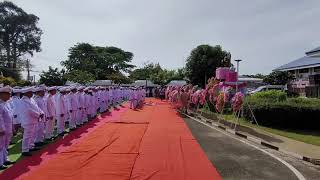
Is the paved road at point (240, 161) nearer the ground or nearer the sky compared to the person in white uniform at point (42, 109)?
nearer the ground

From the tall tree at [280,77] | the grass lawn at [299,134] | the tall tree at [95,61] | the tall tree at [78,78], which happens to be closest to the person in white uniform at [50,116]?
the grass lawn at [299,134]

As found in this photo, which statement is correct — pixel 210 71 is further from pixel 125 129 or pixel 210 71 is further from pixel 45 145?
pixel 45 145

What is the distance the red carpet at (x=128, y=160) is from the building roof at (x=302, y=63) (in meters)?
23.5

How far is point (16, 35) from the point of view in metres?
74.9

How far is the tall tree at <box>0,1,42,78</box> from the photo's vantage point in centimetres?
7206

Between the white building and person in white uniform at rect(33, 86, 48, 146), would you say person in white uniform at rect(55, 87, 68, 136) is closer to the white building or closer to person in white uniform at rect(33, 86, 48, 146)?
person in white uniform at rect(33, 86, 48, 146)

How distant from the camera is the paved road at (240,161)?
9.90 m

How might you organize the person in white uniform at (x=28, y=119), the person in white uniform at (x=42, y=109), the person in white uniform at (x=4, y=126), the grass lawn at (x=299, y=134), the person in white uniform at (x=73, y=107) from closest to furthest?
the person in white uniform at (x=4, y=126)
the person in white uniform at (x=28, y=119)
the person in white uniform at (x=42, y=109)
the grass lawn at (x=299, y=134)
the person in white uniform at (x=73, y=107)

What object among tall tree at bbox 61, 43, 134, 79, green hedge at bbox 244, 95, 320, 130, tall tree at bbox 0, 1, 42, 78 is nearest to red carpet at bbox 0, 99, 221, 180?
green hedge at bbox 244, 95, 320, 130

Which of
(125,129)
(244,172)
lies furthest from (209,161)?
(125,129)

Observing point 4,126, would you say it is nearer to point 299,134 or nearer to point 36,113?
point 36,113

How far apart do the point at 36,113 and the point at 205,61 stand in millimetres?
38050

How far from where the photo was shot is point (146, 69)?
104938mm

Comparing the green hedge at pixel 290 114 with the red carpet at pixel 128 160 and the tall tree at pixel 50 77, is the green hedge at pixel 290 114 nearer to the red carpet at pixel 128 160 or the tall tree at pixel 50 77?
the red carpet at pixel 128 160
